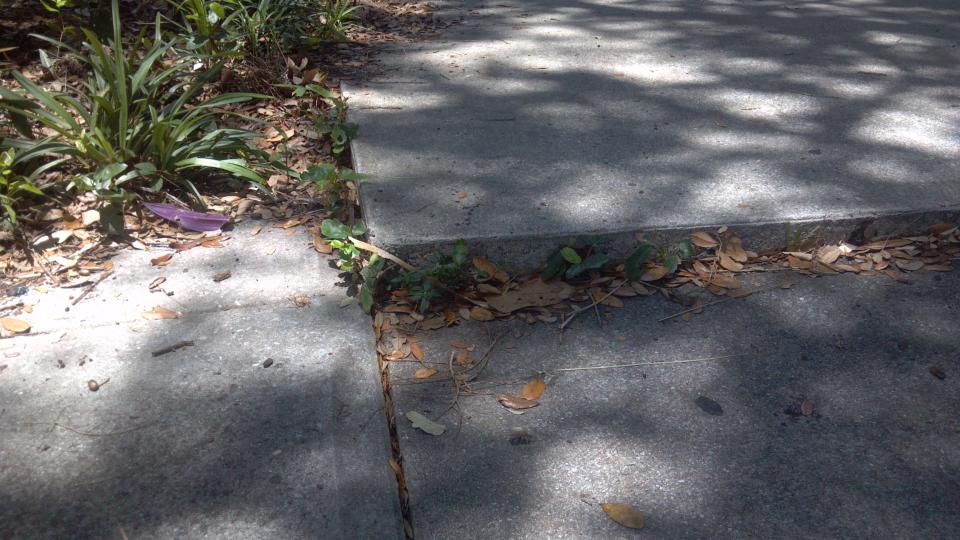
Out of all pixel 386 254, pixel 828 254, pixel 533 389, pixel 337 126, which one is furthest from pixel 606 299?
pixel 337 126

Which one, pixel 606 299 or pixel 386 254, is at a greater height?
pixel 386 254

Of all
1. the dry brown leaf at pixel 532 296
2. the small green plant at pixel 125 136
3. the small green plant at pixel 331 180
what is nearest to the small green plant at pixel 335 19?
the small green plant at pixel 125 136

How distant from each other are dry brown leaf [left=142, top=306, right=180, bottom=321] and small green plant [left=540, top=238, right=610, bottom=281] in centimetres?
116

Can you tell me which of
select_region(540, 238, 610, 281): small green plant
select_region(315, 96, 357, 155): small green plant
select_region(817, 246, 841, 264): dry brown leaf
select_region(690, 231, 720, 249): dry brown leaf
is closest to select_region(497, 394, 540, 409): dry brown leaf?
select_region(540, 238, 610, 281): small green plant

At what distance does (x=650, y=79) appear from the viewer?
396cm

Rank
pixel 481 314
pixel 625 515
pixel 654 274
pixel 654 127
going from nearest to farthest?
pixel 625 515, pixel 481 314, pixel 654 274, pixel 654 127

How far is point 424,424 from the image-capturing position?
6.54 ft

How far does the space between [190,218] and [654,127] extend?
195 cm

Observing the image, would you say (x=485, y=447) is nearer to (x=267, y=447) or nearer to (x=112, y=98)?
(x=267, y=447)

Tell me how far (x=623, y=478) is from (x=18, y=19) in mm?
3931

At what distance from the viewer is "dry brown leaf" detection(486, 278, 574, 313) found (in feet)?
7.99

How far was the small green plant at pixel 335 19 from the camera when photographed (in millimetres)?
4508

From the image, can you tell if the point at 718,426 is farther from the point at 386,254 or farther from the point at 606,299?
the point at 386,254

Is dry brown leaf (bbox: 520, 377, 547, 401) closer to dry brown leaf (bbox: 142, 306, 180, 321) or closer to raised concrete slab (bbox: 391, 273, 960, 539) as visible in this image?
raised concrete slab (bbox: 391, 273, 960, 539)
